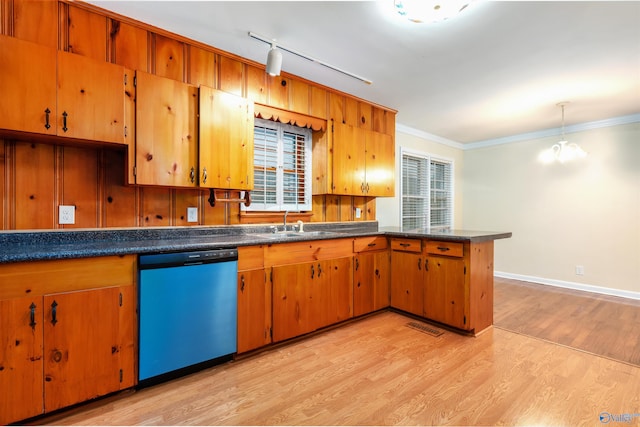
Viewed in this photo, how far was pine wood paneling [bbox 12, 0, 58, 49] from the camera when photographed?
73.5 inches

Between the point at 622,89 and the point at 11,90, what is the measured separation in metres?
5.21

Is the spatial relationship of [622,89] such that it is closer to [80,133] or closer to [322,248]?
[322,248]

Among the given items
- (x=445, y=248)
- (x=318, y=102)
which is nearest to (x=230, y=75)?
(x=318, y=102)

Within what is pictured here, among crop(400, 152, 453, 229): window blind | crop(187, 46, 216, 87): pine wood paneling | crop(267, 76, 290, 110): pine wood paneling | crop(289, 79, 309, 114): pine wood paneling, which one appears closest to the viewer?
crop(187, 46, 216, 87): pine wood paneling

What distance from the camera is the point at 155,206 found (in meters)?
2.39

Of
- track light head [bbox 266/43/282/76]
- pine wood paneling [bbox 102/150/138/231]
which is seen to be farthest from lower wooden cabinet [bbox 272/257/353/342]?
track light head [bbox 266/43/282/76]

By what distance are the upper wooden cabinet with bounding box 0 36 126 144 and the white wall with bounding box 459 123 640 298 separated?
18.3 ft

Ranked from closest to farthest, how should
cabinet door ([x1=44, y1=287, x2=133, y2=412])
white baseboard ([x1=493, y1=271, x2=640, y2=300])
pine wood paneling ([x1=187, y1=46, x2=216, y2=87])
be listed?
cabinet door ([x1=44, y1=287, x2=133, y2=412]) → pine wood paneling ([x1=187, y1=46, x2=216, y2=87]) → white baseboard ([x1=493, y1=271, x2=640, y2=300])

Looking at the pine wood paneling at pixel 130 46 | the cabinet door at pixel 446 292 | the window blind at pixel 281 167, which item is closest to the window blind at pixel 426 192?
the cabinet door at pixel 446 292

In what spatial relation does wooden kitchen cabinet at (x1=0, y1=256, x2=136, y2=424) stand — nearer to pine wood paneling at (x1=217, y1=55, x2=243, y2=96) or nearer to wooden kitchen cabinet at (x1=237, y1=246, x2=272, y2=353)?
wooden kitchen cabinet at (x1=237, y1=246, x2=272, y2=353)

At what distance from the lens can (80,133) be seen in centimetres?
190

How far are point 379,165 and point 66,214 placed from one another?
3.09 metres

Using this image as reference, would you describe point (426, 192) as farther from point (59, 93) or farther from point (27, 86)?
point (27, 86)

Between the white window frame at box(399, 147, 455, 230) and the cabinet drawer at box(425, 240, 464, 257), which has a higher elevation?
the white window frame at box(399, 147, 455, 230)
